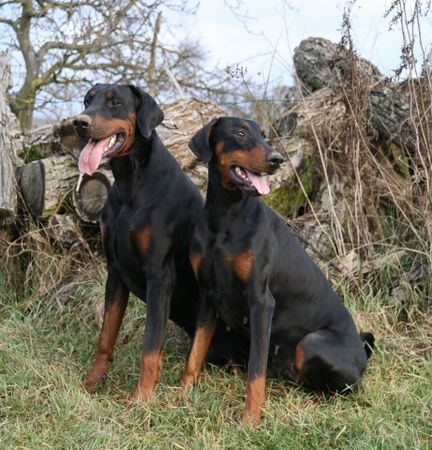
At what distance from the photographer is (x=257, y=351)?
13.1 ft

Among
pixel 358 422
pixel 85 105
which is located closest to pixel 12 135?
pixel 85 105

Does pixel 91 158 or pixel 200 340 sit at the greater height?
pixel 91 158

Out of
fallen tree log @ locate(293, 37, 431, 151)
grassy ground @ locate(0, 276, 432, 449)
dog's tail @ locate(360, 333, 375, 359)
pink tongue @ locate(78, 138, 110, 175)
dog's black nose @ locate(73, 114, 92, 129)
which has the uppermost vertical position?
fallen tree log @ locate(293, 37, 431, 151)

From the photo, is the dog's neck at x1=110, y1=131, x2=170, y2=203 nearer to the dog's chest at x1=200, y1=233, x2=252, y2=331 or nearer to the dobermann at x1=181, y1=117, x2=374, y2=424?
the dobermann at x1=181, y1=117, x2=374, y2=424

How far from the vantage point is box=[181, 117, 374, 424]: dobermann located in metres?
4.03

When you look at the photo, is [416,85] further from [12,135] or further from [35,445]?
[35,445]

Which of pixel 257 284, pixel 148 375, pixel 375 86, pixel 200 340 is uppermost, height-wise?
pixel 375 86

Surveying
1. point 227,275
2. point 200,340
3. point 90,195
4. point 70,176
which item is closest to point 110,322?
→ point 200,340

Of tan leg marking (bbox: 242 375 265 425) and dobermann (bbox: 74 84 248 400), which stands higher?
dobermann (bbox: 74 84 248 400)

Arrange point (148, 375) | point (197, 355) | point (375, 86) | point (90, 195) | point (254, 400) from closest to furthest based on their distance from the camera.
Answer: point (254, 400)
point (148, 375)
point (197, 355)
point (90, 195)
point (375, 86)

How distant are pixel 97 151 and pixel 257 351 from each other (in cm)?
141

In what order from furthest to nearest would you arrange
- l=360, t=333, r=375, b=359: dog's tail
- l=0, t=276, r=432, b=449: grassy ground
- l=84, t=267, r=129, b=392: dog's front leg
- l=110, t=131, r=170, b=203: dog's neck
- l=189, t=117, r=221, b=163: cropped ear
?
l=360, t=333, r=375, b=359: dog's tail
l=84, t=267, r=129, b=392: dog's front leg
l=110, t=131, r=170, b=203: dog's neck
l=189, t=117, r=221, b=163: cropped ear
l=0, t=276, r=432, b=449: grassy ground

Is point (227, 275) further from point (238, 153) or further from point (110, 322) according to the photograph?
point (110, 322)

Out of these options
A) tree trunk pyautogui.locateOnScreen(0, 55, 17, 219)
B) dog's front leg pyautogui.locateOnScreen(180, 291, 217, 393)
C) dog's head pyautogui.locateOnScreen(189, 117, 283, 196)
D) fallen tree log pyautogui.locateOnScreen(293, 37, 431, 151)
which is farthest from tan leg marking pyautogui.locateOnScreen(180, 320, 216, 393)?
→ fallen tree log pyautogui.locateOnScreen(293, 37, 431, 151)
